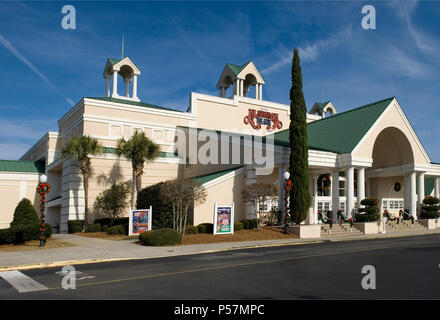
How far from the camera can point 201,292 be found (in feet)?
30.4

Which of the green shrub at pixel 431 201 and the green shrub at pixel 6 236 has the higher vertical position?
the green shrub at pixel 431 201

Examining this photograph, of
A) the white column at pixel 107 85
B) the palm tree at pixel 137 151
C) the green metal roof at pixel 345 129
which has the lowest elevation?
the palm tree at pixel 137 151

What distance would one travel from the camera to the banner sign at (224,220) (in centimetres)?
2506

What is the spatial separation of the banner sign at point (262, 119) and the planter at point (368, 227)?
64.0 feet

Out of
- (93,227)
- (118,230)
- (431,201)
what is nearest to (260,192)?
(118,230)

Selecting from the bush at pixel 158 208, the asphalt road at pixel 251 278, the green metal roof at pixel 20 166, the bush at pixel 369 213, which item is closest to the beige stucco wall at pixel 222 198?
the bush at pixel 158 208

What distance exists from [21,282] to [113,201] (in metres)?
21.8

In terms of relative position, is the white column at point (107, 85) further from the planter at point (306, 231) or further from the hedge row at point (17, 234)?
the planter at point (306, 231)

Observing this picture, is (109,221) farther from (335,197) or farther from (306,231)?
(335,197)

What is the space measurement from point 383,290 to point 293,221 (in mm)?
18339

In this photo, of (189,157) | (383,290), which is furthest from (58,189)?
(383,290)

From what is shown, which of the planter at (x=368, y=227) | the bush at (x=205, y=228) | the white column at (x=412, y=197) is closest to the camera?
the bush at (x=205, y=228)

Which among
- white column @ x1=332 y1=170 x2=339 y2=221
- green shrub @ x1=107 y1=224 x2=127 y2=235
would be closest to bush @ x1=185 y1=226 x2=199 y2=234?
green shrub @ x1=107 y1=224 x2=127 y2=235
